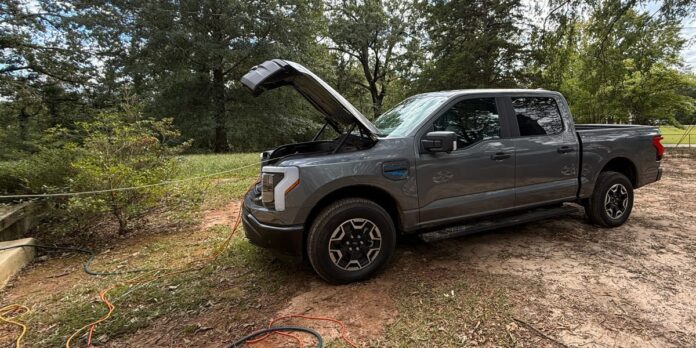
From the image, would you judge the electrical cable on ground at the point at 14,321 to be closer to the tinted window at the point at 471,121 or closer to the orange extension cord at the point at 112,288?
the orange extension cord at the point at 112,288

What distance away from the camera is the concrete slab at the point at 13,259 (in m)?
3.61

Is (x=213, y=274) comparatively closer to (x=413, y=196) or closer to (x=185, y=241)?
(x=185, y=241)

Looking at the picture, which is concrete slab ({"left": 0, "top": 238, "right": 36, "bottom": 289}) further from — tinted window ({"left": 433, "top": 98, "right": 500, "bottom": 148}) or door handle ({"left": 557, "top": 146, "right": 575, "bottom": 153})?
door handle ({"left": 557, "top": 146, "right": 575, "bottom": 153})

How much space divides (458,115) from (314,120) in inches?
872

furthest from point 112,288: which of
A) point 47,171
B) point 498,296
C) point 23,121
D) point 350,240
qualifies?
point 23,121

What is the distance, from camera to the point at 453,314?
2.66m

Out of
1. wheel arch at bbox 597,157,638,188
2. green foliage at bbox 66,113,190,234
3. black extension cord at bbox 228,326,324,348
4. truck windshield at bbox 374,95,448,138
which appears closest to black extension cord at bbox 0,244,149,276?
green foliage at bbox 66,113,190,234

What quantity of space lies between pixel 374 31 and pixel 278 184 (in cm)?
2551

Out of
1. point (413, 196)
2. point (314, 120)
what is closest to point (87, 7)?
point (314, 120)

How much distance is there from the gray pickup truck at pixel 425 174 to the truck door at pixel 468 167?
0.04ft

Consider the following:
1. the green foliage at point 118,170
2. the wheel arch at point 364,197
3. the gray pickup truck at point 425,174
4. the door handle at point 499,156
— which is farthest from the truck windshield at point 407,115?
the green foliage at point 118,170

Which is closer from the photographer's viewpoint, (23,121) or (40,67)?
(23,121)

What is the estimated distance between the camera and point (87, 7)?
15.8 metres

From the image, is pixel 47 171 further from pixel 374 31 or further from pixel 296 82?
pixel 374 31
